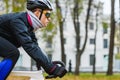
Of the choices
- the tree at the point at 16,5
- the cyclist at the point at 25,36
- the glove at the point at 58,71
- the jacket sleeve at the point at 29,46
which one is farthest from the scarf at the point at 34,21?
the tree at the point at 16,5

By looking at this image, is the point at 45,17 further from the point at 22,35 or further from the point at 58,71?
the point at 58,71

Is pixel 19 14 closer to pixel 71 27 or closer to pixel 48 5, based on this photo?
pixel 48 5

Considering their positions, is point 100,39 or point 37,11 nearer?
point 37,11

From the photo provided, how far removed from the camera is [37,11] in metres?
3.79

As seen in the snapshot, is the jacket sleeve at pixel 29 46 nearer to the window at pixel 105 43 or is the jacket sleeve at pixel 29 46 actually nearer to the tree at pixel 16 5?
the tree at pixel 16 5

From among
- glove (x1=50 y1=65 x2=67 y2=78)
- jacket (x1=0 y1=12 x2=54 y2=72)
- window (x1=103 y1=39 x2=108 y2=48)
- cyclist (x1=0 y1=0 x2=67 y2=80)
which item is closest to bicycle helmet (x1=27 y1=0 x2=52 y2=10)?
cyclist (x1=0 y1=0 x2=67 y2=80)

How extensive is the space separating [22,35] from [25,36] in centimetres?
3

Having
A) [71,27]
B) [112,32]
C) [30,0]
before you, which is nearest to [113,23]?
[112,32]

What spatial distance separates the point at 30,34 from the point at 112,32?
2856cm

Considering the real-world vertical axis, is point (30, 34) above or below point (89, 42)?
above

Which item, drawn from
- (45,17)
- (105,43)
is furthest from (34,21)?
(105,43)

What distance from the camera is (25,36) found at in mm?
3627

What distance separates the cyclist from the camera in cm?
357

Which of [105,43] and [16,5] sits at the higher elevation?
[16,5]
